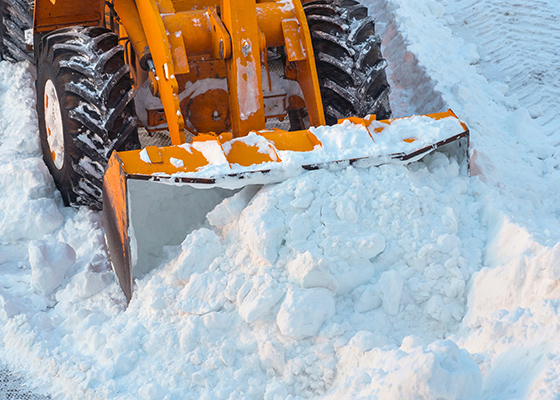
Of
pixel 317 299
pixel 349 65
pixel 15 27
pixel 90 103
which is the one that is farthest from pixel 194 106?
pixel 15 27

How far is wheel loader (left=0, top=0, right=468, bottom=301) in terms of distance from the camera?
11.1ft

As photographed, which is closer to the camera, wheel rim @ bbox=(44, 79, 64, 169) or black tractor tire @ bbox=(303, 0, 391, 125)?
black tractor tire @ bbox=(303, 0, 391, 125)

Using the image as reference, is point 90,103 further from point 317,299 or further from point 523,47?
point 523,47

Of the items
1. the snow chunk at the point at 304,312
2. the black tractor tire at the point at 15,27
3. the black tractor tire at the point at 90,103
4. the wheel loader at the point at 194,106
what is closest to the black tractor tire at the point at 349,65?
the wheel loader at the point at 194,106

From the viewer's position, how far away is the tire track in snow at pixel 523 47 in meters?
5.77

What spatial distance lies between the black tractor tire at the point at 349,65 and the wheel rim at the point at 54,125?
1.73 metres

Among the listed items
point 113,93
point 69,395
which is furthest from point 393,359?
point 113,93

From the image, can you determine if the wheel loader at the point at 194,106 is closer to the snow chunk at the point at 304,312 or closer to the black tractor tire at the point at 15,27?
the snow chunk at the point at 304,312

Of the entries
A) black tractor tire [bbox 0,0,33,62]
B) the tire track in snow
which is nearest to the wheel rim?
black tractor tire [bbox 0,0,33,62]

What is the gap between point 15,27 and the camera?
6.36 meters

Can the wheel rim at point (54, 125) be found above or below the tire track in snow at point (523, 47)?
above

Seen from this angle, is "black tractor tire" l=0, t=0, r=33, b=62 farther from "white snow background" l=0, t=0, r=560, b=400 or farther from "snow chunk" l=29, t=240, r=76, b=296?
"snow chunk" l=29, t=240, r=76, b=296

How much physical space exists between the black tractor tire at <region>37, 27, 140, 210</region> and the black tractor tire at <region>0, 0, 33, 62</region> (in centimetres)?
223

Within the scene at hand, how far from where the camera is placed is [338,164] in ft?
11.2
